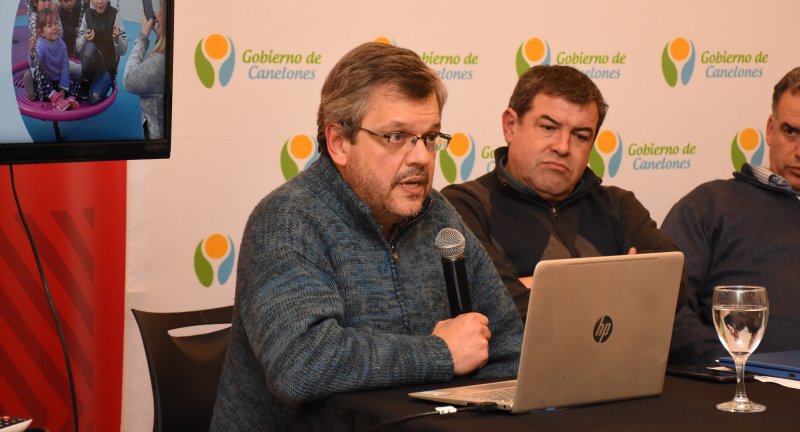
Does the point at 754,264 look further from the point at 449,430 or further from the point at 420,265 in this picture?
the point at 449,430

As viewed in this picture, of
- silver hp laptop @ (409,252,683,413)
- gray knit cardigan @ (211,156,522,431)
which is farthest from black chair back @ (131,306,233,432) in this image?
silver hp laptop @ (409,252,683,413)

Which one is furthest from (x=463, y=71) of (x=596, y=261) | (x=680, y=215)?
(x=596, y=261)

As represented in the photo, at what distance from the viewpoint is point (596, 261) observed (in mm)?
1790

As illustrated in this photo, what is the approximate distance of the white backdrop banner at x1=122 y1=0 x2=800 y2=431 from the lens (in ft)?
11.9

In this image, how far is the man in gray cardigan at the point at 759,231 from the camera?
129 inches

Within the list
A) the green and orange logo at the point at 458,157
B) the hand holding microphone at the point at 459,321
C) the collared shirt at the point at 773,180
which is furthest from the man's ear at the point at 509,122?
the hand holding microphone at the point at 459,321

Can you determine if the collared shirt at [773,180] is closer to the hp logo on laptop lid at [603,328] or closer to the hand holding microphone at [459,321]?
the hand holding microphone at [459,321]

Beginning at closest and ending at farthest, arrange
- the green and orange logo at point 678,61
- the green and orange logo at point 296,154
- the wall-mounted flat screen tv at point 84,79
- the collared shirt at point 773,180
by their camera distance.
A: the wall-mounted flat screen tv at point 84,79
the collared shirt at point 773,180
the green and orange logo at point 296,154
the green and orange logo at point 678,61

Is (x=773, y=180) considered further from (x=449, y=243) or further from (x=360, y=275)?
(x=360, y=275)

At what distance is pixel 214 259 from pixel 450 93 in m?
1.19

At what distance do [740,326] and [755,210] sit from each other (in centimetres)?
177

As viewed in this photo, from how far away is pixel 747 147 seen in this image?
4.75 m

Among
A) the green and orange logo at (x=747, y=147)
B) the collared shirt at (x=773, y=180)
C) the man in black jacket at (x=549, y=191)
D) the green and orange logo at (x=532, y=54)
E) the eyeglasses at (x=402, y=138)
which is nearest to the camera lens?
the eyeglasses at (x=402, y=138)

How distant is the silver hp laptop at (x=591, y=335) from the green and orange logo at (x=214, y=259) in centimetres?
195
